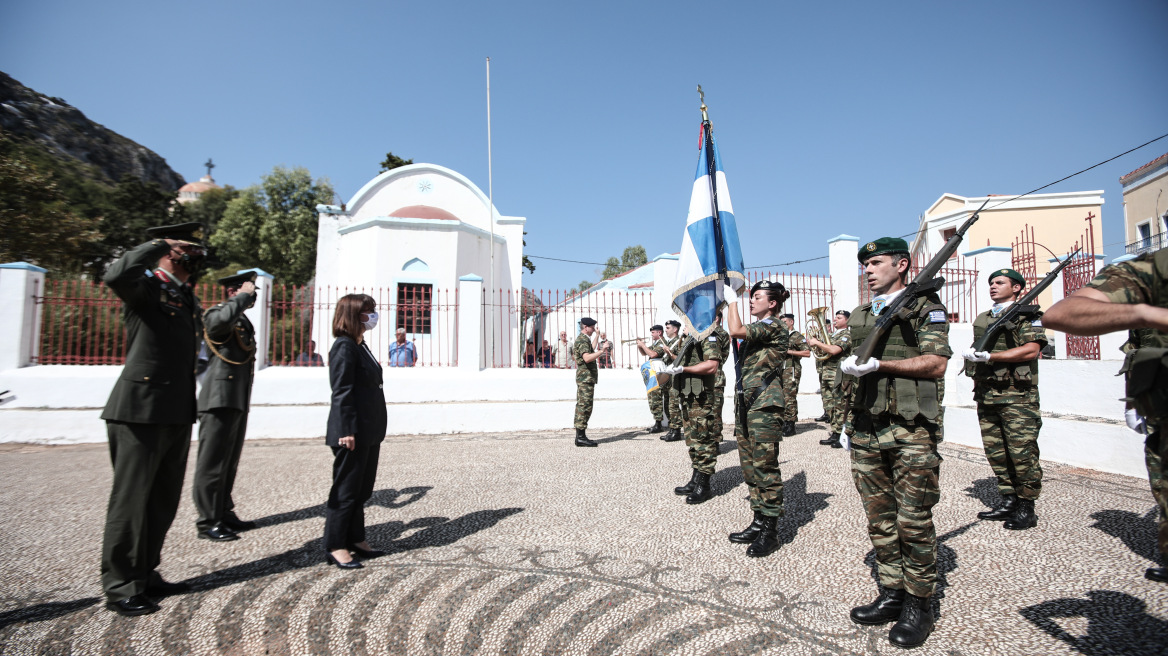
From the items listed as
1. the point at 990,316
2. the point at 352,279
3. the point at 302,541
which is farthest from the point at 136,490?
the point at 352,279

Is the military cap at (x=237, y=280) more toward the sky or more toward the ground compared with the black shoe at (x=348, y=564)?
more toward the sky

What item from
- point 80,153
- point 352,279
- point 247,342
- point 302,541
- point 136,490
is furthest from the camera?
point 80,153

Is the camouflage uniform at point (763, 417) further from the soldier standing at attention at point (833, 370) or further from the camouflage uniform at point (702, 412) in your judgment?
the soldier standing at attention at point (833, 370)

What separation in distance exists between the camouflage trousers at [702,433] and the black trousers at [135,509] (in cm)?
375

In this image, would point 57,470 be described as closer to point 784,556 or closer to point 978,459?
point 784,556

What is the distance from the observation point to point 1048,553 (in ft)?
11.3

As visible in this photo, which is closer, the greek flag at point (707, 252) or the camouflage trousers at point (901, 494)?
the camouflage trousers at point (901, 494)

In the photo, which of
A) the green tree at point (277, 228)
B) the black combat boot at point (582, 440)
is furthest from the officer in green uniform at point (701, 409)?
the green tree at point (277, 228)

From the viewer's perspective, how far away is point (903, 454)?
2.61 m

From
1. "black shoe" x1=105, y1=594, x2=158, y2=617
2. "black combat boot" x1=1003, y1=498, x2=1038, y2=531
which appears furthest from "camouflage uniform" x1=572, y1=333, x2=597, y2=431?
"black shoe" x1=105, y1=594, x2=158, y2=617

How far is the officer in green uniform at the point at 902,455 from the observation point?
8.24 feet

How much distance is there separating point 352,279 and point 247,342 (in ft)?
41.6

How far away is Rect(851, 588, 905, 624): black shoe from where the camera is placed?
2604 mm

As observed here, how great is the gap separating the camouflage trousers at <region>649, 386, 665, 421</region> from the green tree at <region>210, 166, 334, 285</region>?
87.8 ft
